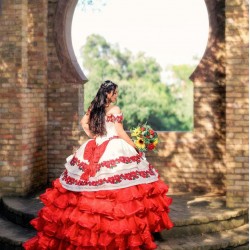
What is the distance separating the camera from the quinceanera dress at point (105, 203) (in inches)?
213

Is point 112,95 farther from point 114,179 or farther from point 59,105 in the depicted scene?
point 59,105

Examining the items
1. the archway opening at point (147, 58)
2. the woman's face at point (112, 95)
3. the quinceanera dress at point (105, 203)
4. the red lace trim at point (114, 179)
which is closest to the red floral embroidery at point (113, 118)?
the quinceanera dress at point (105, 203)

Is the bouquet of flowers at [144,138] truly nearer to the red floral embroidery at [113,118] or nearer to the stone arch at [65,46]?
the red floral embroidery at [113,118]

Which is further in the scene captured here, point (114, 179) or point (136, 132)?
point (136, 132)

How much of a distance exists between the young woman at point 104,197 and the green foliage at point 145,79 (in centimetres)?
2678

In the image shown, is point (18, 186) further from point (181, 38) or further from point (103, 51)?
point (103, 51)

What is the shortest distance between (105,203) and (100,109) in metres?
0.99

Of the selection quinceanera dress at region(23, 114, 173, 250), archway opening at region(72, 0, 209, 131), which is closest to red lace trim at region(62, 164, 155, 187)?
quinceanera dress at region(23, 114, 173, 250)

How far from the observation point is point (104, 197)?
5.46 metres

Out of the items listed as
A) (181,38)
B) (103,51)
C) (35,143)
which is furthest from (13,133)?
(103,51)

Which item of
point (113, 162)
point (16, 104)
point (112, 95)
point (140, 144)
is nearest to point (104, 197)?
point (113, 162)

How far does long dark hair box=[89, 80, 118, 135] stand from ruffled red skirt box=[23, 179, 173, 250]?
701 millimetres

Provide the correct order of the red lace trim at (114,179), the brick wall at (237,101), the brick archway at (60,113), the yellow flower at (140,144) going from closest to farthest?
1. the red lace trim at (114,179)
2. the yellow flower at (140,144)
3. the brick wall at (237,101)
4. the brick archway at (60,113)

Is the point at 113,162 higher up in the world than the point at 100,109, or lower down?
lower down
